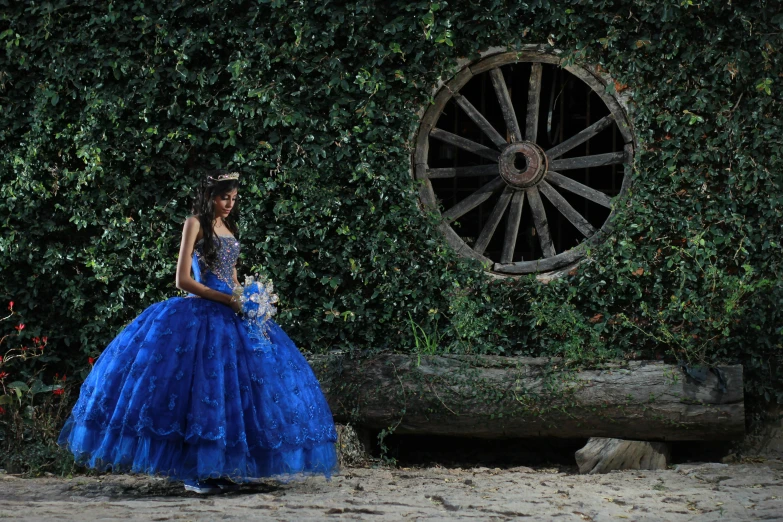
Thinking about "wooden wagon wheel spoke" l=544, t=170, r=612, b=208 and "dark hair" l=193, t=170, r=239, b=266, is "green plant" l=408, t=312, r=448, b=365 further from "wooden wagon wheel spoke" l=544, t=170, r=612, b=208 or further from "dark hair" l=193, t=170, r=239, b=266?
"dark hair" l=193, t=170, r=239, b=266

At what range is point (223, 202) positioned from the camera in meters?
4.88

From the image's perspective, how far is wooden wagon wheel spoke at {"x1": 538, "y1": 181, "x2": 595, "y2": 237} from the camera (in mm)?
6348

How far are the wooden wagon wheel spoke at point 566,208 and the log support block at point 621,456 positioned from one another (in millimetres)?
1366

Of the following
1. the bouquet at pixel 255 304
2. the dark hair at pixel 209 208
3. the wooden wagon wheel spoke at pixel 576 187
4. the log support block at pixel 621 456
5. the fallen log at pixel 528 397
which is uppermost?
the wooden wagon wheel spoke at pixel 576 187

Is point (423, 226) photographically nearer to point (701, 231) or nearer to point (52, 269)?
point (701, 231)

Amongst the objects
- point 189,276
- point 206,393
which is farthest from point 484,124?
point 206,393

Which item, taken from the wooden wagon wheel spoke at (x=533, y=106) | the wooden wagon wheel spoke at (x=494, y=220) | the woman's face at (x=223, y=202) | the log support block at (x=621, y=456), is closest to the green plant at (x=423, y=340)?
the wooden wagon wheel spoke at (x=494, y=220)

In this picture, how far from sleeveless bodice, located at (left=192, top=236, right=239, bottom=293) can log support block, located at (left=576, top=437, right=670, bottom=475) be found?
2.44 meters

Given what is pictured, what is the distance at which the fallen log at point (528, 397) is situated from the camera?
5625 mm

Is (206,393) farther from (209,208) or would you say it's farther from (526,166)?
(526,166)

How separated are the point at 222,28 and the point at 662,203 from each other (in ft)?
9.68

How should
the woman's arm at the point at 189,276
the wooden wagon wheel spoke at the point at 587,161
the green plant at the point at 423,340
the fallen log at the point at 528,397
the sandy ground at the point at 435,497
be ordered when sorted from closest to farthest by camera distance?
the sandy ground at the point at 435,497
the woman's arm at the point at 189,276
the fallen log at the point at 528,397
the green plant at the point at 423,340
the wooden wagon wheel spoke at the point at 587,161

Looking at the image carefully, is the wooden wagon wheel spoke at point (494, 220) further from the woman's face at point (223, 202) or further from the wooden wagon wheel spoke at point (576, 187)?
the woman's face at point (223, 202)

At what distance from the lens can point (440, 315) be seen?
243 inches
